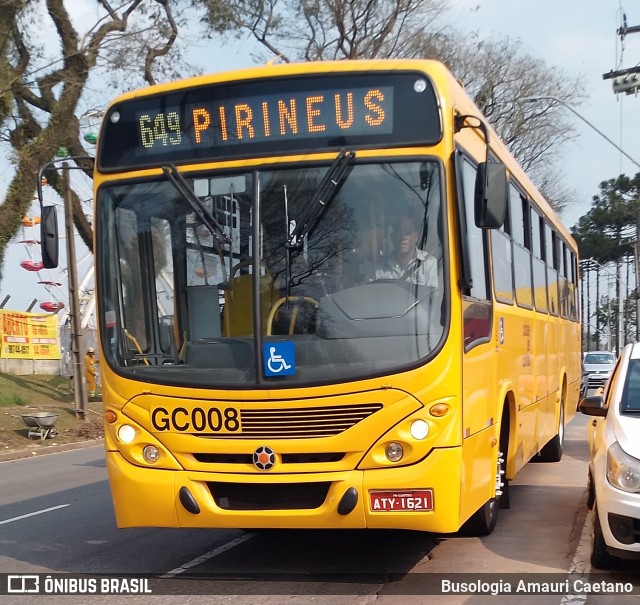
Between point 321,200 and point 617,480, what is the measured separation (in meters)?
2.67

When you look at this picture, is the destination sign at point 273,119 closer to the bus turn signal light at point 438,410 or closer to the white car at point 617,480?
the bus turn signal light at point 438,410

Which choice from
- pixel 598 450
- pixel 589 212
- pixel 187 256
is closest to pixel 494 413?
pixel 598 450

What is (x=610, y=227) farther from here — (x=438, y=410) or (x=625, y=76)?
(x=438, y=410)

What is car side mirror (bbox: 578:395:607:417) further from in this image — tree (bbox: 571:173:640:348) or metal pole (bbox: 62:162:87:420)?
tree (bbox: 571:173:640:348)

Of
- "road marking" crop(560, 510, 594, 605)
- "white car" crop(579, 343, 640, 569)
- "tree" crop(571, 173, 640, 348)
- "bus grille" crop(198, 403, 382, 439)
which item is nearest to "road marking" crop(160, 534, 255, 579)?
"bus grille" crop(198, 403, 382, 439)

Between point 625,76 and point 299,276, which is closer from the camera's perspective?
point 299,276

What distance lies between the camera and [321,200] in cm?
620

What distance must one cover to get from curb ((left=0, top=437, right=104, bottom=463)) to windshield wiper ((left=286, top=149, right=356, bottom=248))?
13316mm

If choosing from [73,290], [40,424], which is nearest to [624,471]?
[40,424]

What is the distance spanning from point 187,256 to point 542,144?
37410mm

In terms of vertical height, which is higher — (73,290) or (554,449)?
(73,290)

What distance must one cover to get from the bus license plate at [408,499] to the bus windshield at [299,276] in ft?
2.49

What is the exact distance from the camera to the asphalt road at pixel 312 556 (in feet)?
20.5

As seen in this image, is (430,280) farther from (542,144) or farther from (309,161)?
(542,144)
